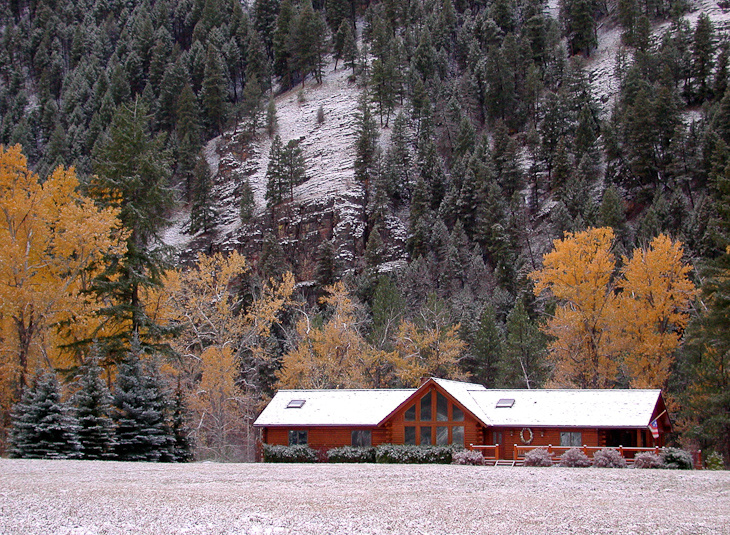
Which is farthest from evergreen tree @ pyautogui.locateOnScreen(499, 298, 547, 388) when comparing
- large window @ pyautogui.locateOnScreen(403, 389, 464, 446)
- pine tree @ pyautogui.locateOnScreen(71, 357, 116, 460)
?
pine tree @ pyautogui.locateOnScreen(71, 357, 116, 460)

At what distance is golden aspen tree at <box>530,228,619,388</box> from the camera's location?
35.7m

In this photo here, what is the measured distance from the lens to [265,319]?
37.8m

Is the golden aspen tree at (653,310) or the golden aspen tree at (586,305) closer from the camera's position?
the golden aspen tree at (653,310)

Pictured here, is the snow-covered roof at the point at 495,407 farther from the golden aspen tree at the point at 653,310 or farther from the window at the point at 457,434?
the golden aspen tree at the point at 653,310

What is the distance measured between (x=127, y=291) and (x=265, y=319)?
35.8ft

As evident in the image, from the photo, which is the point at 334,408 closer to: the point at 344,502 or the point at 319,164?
the point at 344,502

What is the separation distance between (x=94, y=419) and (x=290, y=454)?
9.72m

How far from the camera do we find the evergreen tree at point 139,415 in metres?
23.6

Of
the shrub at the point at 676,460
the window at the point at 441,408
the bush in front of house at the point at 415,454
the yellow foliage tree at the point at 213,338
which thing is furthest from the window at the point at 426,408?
the yellow foliage tree at the point at 213,338

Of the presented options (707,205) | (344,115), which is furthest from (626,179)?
(344,115)

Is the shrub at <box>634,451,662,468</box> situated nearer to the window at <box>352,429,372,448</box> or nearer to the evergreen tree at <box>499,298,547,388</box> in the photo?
the window at <box>352,429,372,448</box>

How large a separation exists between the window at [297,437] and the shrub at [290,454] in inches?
28.8

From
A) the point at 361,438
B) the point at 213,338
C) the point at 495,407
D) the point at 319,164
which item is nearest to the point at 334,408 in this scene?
the point at 361,438

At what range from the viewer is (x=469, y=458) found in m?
26.3
